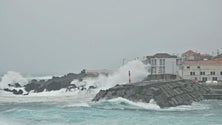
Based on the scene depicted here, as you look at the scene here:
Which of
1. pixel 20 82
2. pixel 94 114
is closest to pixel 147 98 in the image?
pixel 94 114

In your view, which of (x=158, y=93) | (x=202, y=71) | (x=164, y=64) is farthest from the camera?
(x=164, y=64)

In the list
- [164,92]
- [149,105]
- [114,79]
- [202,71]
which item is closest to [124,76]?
[114,79]

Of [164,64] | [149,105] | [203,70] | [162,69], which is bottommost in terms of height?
[149,105]

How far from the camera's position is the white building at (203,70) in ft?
204

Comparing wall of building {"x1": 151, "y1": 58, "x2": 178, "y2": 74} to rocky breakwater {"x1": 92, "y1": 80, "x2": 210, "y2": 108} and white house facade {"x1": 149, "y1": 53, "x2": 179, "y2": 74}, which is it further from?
rocky breakwater {"x1": 92, "y1": 80, "x2": 210, "y2": 108}

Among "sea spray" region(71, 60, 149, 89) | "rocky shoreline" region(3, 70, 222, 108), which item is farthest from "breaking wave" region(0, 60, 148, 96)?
"rocky shoreline" region(3, 70, 222, 108)

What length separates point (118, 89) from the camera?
40906 millimetres

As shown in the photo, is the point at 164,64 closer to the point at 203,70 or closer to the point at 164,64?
the point at 164,64

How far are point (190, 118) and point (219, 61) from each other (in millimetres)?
38573

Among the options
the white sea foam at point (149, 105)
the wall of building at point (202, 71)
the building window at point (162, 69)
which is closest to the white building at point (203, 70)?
the wall of building at point (202, 71)

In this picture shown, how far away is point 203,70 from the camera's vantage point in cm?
6297

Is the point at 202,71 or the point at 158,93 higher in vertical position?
the point at 202,71

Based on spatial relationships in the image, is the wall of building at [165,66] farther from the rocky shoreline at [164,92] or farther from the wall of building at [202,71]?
the rocky shoreline at [164,92]

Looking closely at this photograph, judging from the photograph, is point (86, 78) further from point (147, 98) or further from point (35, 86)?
point (147, 98)
